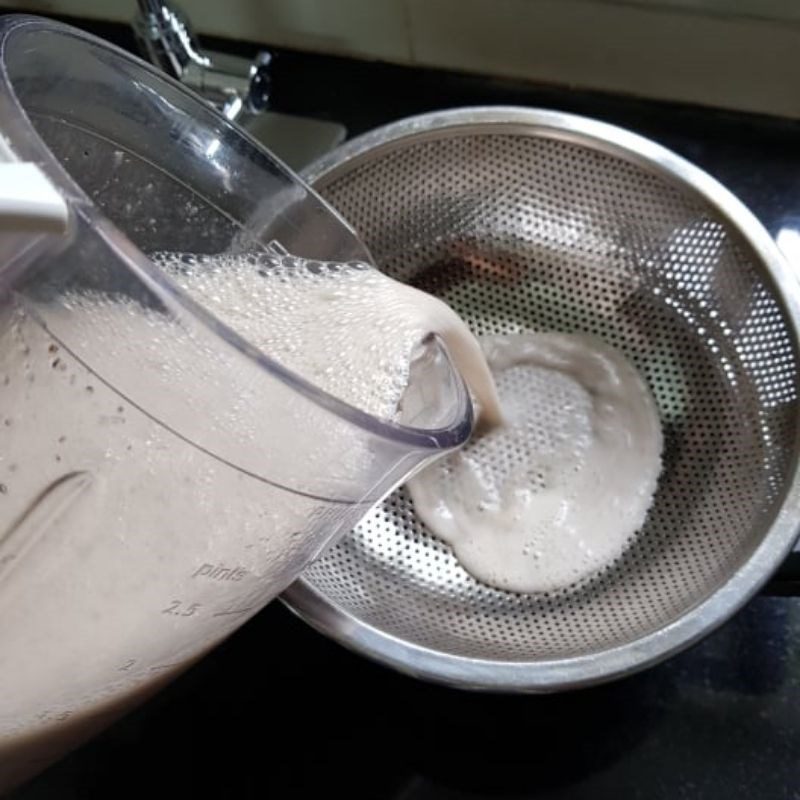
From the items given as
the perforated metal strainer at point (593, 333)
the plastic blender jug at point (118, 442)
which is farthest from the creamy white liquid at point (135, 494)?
the perforated metal strainer at point (593, 333)

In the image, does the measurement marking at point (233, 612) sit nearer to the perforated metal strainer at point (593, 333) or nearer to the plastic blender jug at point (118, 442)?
the plastic blender jug at point (118, 442)

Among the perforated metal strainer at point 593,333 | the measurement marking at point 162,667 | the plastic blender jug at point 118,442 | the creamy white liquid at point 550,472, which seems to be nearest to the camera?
the plastic blender jug at point 118,442

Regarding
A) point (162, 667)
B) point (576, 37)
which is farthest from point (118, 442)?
point (576, 37)

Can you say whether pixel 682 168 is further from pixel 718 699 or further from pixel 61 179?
pixel 61 179

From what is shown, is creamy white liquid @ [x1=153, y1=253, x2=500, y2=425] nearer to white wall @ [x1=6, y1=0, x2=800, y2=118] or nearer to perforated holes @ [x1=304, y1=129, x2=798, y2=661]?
perforated holes @ [x1=304, y1=129, x2=798, y2=661]

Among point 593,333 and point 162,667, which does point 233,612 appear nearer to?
point 162,667

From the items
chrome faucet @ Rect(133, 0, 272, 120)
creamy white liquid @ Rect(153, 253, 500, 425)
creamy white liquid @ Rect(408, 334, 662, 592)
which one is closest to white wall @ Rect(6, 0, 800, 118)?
chrome faucet @ Rect(133, 0, 272, 120)
